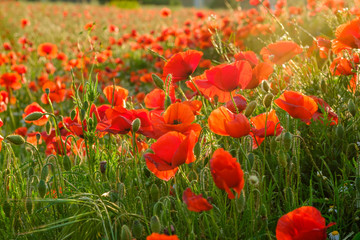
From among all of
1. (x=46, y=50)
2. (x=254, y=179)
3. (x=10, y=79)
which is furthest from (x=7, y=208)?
(x=46, y=50)

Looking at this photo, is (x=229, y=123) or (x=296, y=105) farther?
(x=296, y=105)

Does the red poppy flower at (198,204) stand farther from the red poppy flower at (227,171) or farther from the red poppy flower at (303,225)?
the red poppy flower at (303,225)

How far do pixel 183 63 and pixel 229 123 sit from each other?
0.45 m

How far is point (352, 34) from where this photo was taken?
5.53ft

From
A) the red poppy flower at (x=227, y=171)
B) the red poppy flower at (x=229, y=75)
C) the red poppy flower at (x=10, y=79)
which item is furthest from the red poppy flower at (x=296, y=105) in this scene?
the red poppy flower at (x=10, y=79)

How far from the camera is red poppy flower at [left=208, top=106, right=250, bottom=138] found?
3.93ft

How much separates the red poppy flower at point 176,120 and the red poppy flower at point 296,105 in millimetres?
250

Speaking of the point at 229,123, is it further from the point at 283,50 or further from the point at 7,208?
the point at 7,208

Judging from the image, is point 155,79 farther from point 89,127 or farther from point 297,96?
point 297,96

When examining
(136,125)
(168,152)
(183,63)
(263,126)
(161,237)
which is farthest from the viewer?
(183,63)

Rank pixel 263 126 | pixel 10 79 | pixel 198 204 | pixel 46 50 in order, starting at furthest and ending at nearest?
1. pixel 46 50
2. pixel 10 79
3. pixel 263 126
4. pixel 198 204

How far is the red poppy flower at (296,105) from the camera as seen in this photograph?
1.35 metres

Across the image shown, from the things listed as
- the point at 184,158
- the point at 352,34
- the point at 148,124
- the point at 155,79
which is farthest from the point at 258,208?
the point at 352,34

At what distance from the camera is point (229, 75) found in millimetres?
1408
